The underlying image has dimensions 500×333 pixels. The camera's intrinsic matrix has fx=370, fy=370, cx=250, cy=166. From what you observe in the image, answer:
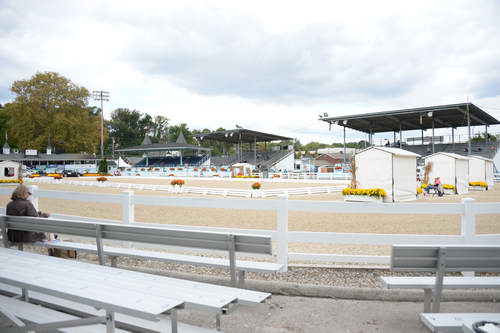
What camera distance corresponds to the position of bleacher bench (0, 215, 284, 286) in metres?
3.45

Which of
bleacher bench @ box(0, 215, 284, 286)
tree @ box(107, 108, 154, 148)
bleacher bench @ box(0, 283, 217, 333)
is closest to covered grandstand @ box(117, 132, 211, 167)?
tree @ box(107, 108, 154, 148)

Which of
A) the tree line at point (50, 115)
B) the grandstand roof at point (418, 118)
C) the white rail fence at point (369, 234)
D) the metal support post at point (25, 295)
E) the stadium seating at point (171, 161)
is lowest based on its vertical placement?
the metal support post at point (25, 295)

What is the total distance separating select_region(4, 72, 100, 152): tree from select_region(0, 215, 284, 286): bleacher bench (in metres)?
68.8

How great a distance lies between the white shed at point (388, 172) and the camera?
16797 millimetres

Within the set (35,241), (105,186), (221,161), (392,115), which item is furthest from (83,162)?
(35,241)

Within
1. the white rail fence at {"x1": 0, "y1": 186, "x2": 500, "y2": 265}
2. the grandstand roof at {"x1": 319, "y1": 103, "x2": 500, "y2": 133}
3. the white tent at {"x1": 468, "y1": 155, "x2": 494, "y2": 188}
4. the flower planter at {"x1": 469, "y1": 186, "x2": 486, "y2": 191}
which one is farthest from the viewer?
the grandstand roof at {"x1": 319, "y1": 103, "x2": 500, "y2": 133}

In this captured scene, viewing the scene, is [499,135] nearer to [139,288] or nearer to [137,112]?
[139,288]

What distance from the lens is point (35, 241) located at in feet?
16.3

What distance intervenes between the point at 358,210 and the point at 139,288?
3.06 meters

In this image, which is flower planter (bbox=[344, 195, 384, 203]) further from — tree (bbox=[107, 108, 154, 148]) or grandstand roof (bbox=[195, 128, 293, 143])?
tree (bbox=[107, 108, 154, 148])

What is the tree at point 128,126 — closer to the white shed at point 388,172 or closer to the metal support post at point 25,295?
the white shed at point 388,172

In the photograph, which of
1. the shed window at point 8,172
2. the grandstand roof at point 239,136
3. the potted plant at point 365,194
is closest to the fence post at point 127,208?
the potted plant at point 365,194

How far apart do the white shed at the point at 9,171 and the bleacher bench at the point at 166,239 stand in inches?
1163

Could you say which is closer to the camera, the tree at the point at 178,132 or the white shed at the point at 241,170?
the white shed at the point at 241,170
